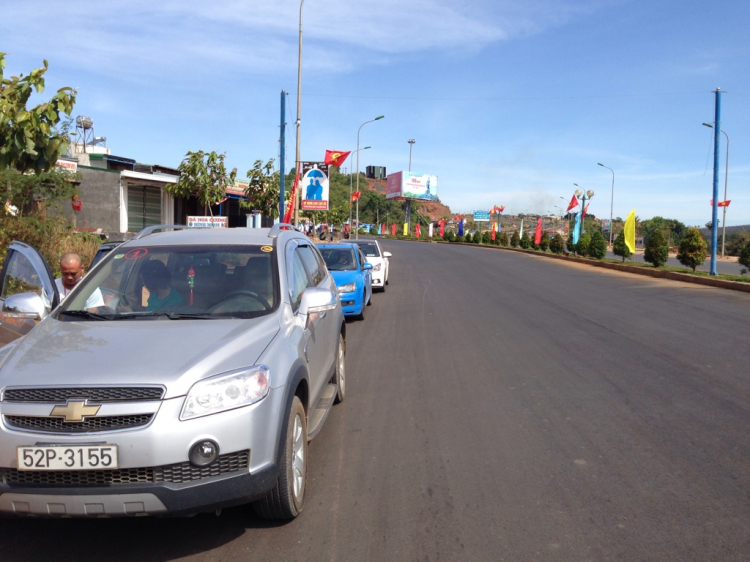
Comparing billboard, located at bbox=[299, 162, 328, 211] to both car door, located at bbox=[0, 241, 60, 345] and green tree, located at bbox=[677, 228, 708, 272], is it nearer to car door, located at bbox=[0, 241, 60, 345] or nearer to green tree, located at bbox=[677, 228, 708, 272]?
green tree, located at bbox=[677, 228, 708, 272]

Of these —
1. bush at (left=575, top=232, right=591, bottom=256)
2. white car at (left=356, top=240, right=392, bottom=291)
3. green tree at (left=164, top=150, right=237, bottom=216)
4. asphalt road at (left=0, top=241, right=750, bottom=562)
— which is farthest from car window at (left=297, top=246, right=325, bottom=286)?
bush at (left=575, top=232, right=591, bottom=256)

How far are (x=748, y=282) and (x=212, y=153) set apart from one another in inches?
666

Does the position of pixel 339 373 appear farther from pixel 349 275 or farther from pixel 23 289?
pixel 349 275

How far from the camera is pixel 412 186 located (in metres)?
98.3

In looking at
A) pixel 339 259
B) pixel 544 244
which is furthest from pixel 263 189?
pixel 544 244

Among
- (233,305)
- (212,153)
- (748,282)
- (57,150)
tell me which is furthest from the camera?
(212,153)

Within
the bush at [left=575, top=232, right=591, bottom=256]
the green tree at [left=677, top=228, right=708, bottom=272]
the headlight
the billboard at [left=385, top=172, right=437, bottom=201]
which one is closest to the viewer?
the headlight

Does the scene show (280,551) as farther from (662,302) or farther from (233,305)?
(662,302)

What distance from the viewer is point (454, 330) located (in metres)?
11.5

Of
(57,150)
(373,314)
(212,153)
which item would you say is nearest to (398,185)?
(212,153)

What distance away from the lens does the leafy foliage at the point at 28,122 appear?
672 cm

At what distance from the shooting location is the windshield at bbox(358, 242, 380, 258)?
18438mm

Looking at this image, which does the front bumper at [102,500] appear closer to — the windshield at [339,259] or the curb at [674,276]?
the windshield at [339,259]

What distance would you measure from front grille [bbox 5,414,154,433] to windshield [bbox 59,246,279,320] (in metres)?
1.16
